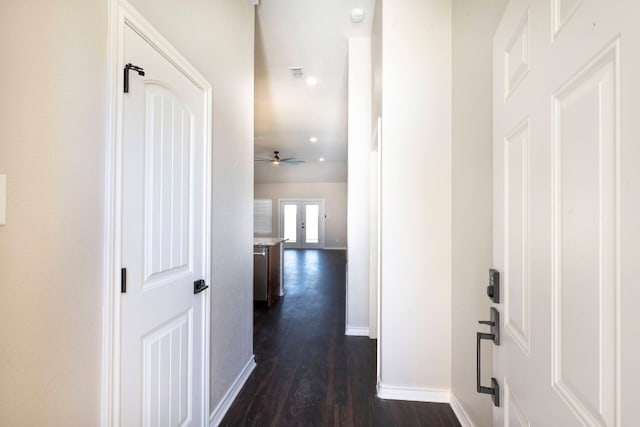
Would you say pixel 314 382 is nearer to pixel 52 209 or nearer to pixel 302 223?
pixel 52 209

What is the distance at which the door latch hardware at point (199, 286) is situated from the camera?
1530 millimetres

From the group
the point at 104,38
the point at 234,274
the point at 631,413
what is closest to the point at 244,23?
the point at 104,38

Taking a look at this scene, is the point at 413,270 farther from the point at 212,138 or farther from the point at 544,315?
the point at 212,138

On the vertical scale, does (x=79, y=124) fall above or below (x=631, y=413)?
above

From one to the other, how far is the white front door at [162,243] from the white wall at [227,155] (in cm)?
20

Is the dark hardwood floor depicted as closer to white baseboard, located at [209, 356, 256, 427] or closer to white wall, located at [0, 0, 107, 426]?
white baseboard, located at [209, 356, 256, 427]

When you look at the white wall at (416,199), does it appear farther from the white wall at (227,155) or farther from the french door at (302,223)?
the french door at (302,223)

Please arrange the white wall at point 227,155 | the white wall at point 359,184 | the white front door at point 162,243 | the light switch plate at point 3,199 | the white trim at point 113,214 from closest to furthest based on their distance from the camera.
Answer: the light switch plate at point 3,199 < the white trim at point 113,214 < the white front door at point 162,243 < the white wall at point 227,155 < the white wall at point 359,184

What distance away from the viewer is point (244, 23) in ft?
7.43

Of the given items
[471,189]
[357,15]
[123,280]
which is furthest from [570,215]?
[357,15]

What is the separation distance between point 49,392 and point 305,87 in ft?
14.0

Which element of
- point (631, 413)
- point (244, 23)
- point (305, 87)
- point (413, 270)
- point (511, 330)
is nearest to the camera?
point (631, 413)

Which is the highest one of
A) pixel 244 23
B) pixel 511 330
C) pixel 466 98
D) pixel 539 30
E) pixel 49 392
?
pixel 244 23

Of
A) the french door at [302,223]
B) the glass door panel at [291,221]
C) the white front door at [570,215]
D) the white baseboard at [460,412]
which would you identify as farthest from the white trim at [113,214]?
the glass door panel at [291,221]
